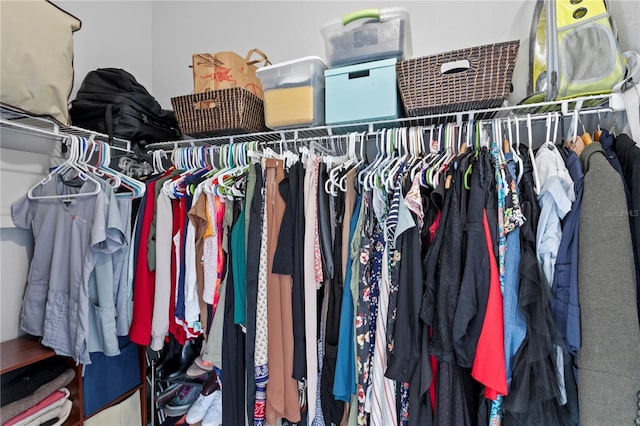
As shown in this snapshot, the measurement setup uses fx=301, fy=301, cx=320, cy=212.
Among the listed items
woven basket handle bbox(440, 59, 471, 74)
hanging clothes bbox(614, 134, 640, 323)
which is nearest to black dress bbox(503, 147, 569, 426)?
hanging clothes bbox(614, 134, 640, 323)

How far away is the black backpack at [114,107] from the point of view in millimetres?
1437

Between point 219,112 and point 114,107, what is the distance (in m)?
0.54

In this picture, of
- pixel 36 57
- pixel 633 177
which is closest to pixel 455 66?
pixel 633 177

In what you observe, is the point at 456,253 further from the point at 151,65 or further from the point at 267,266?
the point at 151,65

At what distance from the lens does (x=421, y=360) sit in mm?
889

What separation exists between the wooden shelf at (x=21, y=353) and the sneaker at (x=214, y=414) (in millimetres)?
702

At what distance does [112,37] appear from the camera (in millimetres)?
1837

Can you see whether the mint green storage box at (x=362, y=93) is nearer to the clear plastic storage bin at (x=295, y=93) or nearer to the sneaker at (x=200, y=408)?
the clear plastic storage bin at (x=295, y=93)

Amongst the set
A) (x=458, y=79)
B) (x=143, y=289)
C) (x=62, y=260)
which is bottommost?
(x=143, y=289)

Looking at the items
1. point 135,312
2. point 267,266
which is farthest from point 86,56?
point 267,266

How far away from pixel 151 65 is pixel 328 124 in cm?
164

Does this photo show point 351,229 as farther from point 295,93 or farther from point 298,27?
point 298,27

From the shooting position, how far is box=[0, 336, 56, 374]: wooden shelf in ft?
3.41

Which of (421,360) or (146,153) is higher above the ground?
(146,153)
